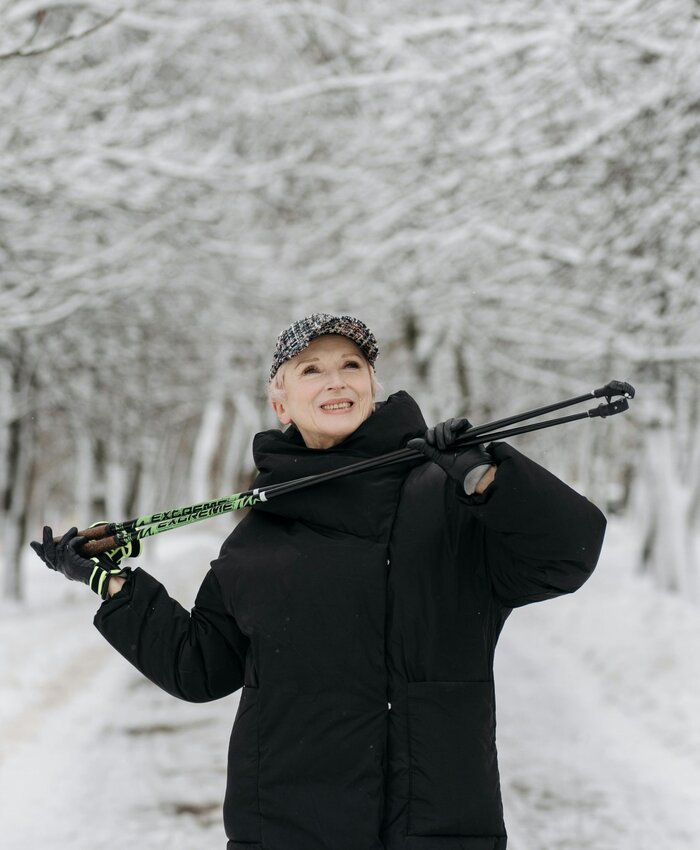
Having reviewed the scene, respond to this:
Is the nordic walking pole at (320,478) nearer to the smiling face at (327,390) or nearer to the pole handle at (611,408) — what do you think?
the pole handle at (611,408)

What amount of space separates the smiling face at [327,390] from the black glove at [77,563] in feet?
1.88

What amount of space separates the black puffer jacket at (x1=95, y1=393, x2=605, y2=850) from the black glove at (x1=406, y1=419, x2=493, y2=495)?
4 centimetres

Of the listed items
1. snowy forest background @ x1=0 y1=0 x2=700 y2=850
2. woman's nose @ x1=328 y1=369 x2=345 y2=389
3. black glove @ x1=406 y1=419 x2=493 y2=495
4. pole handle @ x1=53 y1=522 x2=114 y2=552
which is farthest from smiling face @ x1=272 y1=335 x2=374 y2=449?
snowy forest background @ x1=0 y1=0 x2=700 y2=850

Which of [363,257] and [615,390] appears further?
[363,257]

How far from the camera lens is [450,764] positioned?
7.42ft

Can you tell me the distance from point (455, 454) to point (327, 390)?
0.50 metres

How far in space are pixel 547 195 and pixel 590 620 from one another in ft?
17.6

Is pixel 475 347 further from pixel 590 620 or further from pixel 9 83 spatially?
pixel 9 83

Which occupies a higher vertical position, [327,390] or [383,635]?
[327,390]

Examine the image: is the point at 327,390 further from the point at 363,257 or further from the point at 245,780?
the point at 363,257

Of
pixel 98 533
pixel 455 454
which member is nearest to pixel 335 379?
pixel 455 454

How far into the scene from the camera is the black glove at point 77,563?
269 centimetres

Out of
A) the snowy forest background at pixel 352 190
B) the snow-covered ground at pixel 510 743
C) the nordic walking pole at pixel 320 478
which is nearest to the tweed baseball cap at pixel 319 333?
the nordic walking pole at pixel 320 478

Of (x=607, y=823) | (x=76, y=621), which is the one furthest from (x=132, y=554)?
(x=76, y=621)
